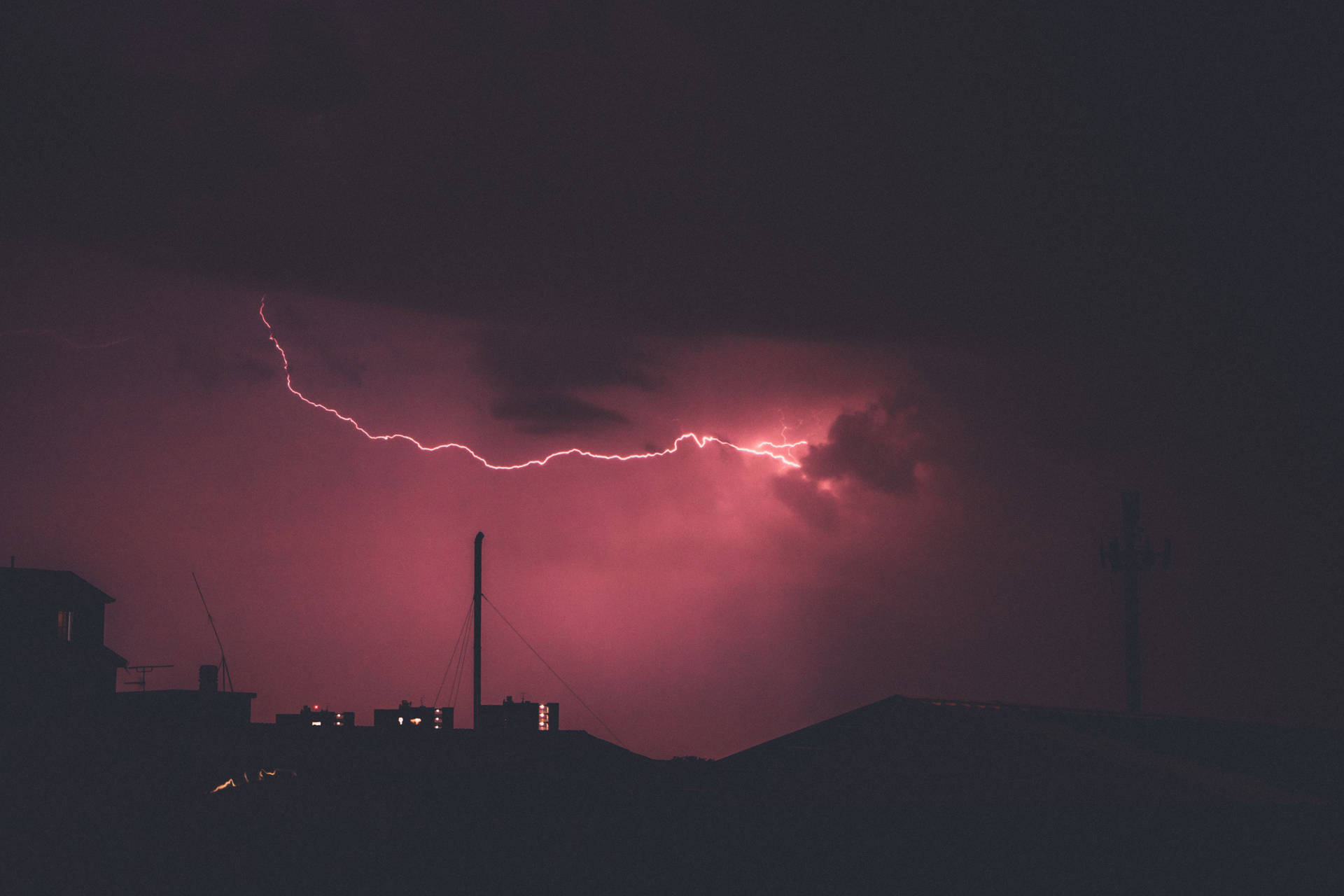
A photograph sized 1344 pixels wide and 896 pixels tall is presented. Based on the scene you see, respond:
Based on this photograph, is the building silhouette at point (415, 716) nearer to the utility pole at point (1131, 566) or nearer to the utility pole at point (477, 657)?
the utility pole at point (477, 657)

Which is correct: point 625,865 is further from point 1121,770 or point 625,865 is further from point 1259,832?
point 1259,832

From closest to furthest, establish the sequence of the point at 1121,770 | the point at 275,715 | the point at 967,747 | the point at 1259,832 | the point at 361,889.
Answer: the point at 361,889 → the point at 1259,832 → the point at 1121,770 → the point at 967,747 → the point at 275,715

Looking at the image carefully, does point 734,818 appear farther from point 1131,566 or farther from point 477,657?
point 1131,566

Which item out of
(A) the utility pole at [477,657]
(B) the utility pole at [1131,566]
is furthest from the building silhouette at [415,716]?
(B) the utility pole at [1131,566]

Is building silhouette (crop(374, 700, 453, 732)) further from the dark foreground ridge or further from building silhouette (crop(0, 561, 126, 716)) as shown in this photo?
the dark foreground ridge

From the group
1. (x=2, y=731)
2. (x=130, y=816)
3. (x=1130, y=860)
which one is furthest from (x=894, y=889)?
(x=2, y=731)

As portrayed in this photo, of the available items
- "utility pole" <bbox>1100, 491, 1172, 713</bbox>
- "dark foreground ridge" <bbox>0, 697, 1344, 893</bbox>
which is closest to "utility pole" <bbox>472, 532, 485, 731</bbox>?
"dark foreground ridge" <bbox>0, 697, 1344, 893</bbox>
